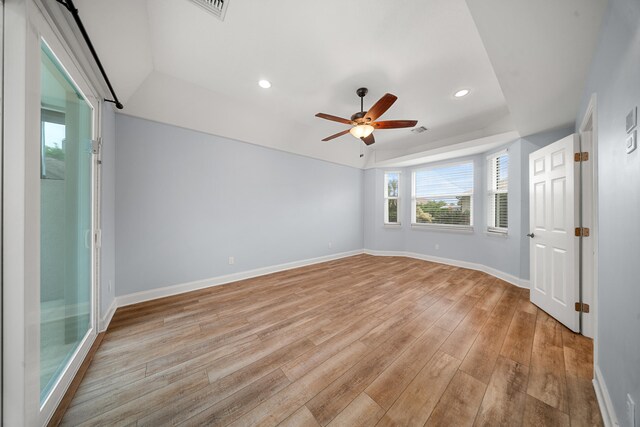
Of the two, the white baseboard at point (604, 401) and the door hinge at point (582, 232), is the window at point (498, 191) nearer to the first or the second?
the door hinge at point (582, 232)

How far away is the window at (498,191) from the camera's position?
3576 millimetres

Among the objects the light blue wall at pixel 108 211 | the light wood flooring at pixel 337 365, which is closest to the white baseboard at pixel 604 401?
the light wood flooring at pixel 337 365

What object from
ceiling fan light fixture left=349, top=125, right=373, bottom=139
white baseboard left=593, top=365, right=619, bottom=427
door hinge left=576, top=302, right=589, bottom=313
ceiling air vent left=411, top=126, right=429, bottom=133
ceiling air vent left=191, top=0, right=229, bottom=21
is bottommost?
white baseboard left=593, top=365, right=619, bottom=427

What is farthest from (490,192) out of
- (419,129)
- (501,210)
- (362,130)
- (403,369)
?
(403,369)

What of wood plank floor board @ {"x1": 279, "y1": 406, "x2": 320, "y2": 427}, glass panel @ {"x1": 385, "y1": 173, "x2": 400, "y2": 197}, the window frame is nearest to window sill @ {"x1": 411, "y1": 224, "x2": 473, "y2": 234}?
the window frame

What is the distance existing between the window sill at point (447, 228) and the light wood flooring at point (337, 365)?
169cm

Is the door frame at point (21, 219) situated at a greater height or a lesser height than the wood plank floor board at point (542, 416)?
greater

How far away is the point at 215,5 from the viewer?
1634 mm

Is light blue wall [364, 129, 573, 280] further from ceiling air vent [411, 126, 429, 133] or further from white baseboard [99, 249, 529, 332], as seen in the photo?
ceiling air vent [411, 126, 429, 133]

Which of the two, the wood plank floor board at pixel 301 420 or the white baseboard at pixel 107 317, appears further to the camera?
the white baseboard at pixel 107 317

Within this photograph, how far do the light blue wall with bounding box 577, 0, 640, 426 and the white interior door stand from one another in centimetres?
93

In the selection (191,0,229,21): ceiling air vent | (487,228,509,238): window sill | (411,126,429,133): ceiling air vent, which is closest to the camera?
(191,0,229,21): ceiling air vent

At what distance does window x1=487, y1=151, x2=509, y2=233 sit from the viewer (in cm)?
358

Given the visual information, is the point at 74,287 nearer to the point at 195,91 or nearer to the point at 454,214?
the point at 195,91
